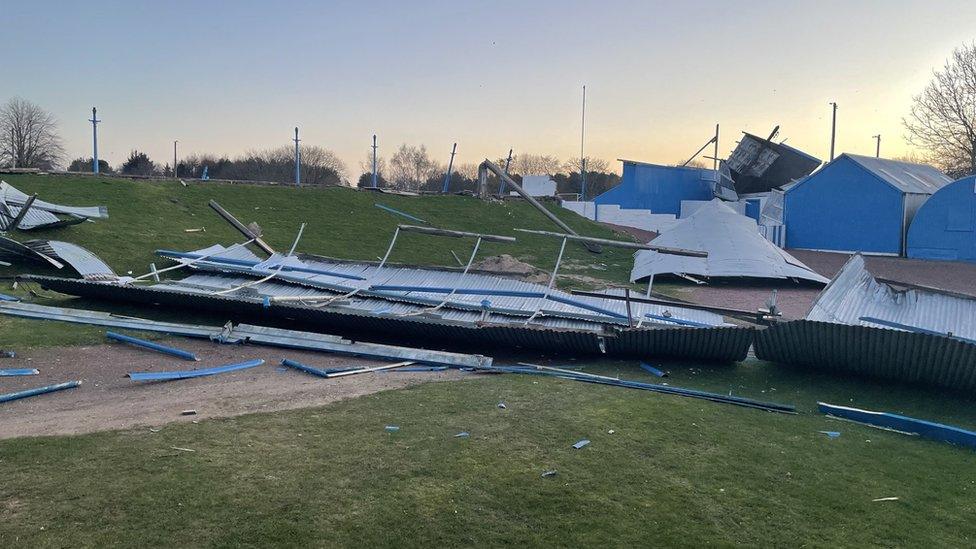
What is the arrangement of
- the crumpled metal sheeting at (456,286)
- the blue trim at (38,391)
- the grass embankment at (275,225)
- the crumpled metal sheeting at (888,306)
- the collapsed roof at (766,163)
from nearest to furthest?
1. the blue trim at (38,391)
2. the crumpled metal sheeting at (888,306)
3. the crumpled metal sheeting at (456,286)
4. the grass embankment at (275,225)
5. the collapsed roof at (766,163)

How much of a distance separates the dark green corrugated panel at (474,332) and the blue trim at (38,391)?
3.60m

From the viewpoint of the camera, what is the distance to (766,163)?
120ft

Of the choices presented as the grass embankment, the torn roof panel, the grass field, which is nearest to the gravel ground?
the torn roof panel

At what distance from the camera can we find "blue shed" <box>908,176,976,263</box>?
24.5m

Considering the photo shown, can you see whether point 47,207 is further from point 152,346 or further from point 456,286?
point 456,286

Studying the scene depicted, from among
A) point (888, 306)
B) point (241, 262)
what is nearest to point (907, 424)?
point (888, 306)

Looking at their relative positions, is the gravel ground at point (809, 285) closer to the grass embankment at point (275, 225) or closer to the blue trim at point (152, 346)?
the grass embankment at point (275, 225)

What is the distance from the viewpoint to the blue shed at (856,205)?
1077 inches

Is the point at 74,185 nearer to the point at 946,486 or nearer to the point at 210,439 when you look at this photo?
the point at 210,439

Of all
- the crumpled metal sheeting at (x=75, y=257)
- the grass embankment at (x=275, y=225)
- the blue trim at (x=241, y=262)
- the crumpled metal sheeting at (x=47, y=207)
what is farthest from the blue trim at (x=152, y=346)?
the crumpled metal sheeting at (x=47, y=207)

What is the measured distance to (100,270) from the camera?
1408 cm

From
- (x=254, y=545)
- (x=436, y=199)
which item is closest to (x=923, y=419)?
(x=254, y=545)

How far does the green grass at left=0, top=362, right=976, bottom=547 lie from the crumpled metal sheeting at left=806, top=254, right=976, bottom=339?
3326 millimetres

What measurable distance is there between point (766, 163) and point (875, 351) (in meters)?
31.0
